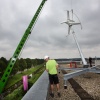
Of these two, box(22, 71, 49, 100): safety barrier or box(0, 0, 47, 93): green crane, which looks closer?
box(22, 71, 49, 100): safety barrier

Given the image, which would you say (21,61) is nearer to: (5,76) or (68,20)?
(68,20)

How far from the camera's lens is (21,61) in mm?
115750

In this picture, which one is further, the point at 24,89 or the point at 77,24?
the point at 77,24

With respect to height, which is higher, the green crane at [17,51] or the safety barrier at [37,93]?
the green crane at [17,51]

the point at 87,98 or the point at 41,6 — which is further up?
the point at 41,6

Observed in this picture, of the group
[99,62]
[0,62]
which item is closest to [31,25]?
[99,62]

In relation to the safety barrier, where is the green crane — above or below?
above

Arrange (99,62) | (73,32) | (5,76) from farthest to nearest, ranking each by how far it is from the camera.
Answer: (99,62) → (73,32) → (5,76)

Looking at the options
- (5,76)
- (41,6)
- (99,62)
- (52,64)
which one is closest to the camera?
(52,64)

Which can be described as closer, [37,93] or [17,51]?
[37,93]

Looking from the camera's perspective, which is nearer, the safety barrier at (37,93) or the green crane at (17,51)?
the safety barrier at (37,93)

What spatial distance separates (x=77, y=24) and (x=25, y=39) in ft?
32.4

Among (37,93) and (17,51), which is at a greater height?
(17,51)

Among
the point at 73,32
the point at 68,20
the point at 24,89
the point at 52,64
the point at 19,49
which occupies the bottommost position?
the point at 24,89
